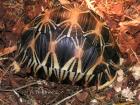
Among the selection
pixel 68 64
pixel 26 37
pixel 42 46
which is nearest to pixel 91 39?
pixel 68 64

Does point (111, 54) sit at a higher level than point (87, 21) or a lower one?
lower

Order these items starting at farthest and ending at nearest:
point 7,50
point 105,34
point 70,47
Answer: point 7,50 → point 105,34 → point 70,47

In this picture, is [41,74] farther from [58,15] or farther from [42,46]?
[58,15]

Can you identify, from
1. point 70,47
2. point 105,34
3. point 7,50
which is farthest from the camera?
point 7,50

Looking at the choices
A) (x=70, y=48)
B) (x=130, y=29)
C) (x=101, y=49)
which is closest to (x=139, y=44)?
(x=130, y=29)

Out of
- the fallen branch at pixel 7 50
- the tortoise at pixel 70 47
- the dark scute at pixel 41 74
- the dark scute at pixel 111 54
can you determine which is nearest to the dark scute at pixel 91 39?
the tortoise at pixel 70 47
